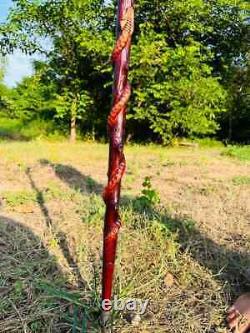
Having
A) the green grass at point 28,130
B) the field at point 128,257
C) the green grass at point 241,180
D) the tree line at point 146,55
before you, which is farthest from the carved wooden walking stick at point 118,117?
the green grass at point 28,130

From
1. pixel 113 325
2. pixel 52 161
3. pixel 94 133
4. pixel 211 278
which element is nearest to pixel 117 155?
pixel 113 325

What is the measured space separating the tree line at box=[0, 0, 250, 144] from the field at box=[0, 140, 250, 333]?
769cm

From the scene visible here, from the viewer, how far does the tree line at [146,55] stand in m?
11.5

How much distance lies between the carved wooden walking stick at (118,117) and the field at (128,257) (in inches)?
21.7

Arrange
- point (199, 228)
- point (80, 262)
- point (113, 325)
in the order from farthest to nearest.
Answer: point (199, 228)
point (80, 262)
point (113, 325)

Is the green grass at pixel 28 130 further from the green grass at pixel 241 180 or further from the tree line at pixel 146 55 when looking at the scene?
the green grass at pixel 241 180

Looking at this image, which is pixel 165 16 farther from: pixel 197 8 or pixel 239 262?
pixel 239 262

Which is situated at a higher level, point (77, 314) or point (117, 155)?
point (117, 155)

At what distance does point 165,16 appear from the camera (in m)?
11.2

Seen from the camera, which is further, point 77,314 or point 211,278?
point 211,278

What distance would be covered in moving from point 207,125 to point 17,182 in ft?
28.3

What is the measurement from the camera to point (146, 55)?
434 inches

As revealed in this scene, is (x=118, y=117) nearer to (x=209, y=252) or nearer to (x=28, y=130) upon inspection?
(x=209, y=252)

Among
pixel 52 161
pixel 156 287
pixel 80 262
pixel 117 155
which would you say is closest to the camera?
pixel 117 155
